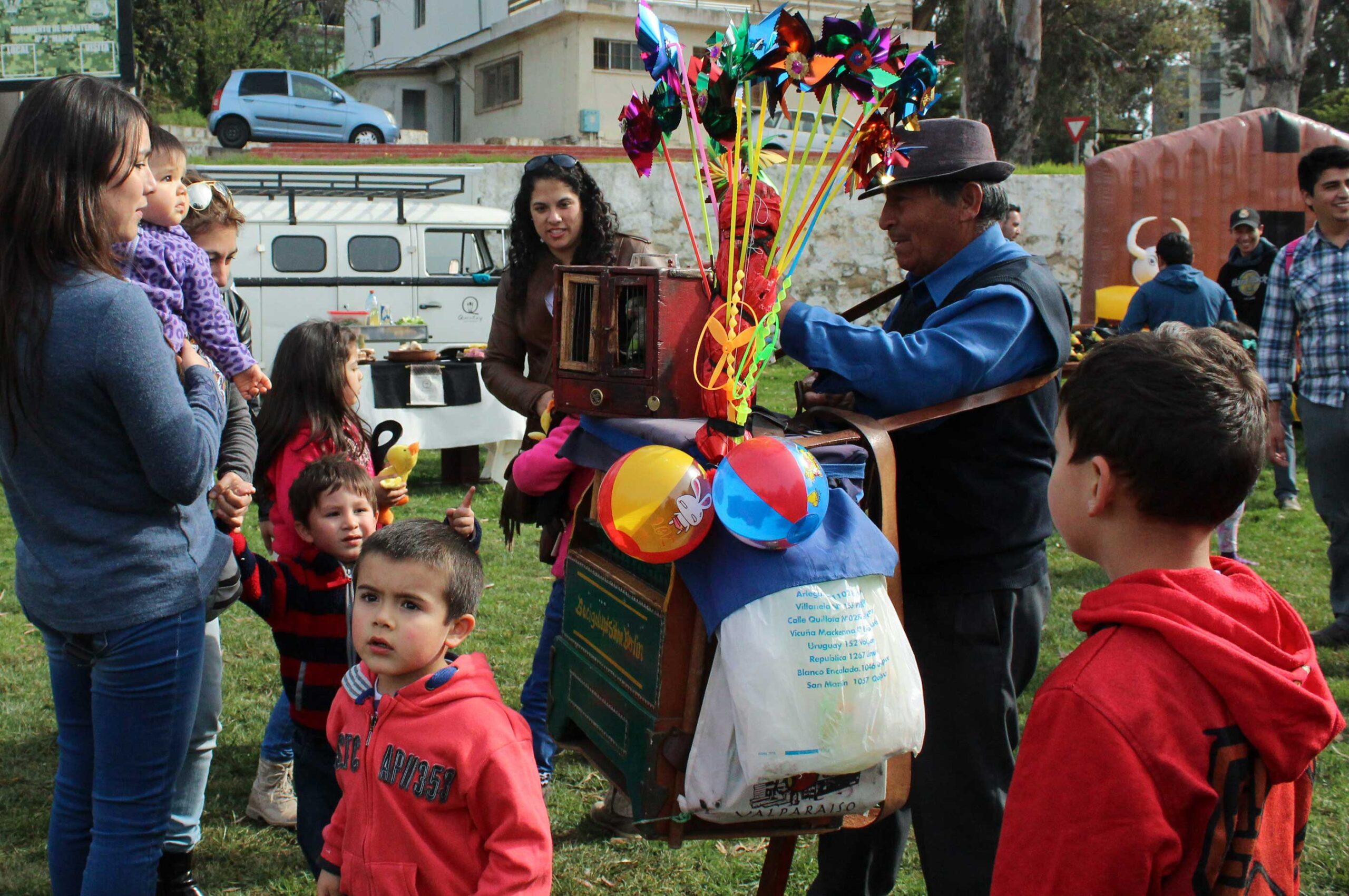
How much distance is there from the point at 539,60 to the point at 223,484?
93.2 feet

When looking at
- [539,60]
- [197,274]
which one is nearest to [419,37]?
[539,60]

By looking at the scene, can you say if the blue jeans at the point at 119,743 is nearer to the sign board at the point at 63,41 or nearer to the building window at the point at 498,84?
the sign board at the point at 63,41

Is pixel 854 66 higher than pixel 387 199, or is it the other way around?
pixel 387 199

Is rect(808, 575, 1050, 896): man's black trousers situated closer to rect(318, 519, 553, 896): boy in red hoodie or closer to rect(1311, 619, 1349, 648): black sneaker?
rect(318, 519, 553, 896): boy in red hoodie

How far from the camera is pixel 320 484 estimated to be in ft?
9.71

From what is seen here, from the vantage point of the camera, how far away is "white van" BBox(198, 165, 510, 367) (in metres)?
12.9

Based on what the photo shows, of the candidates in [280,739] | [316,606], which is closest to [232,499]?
[316,606]

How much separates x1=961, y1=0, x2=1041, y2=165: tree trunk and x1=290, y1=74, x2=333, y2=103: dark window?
13.4 m

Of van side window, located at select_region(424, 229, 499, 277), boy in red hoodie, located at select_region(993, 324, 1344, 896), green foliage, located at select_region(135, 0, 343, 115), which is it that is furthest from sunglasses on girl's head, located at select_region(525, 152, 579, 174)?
green foliage, located at select_region(135, 0, 343, 115)

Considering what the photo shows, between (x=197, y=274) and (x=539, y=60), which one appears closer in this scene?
(x=197, y=274)

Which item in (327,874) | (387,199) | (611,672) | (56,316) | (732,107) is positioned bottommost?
(327,874)

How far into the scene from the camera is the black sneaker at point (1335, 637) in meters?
5.06

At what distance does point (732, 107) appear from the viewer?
2.06 meters

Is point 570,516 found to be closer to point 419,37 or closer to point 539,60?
point 539,60
